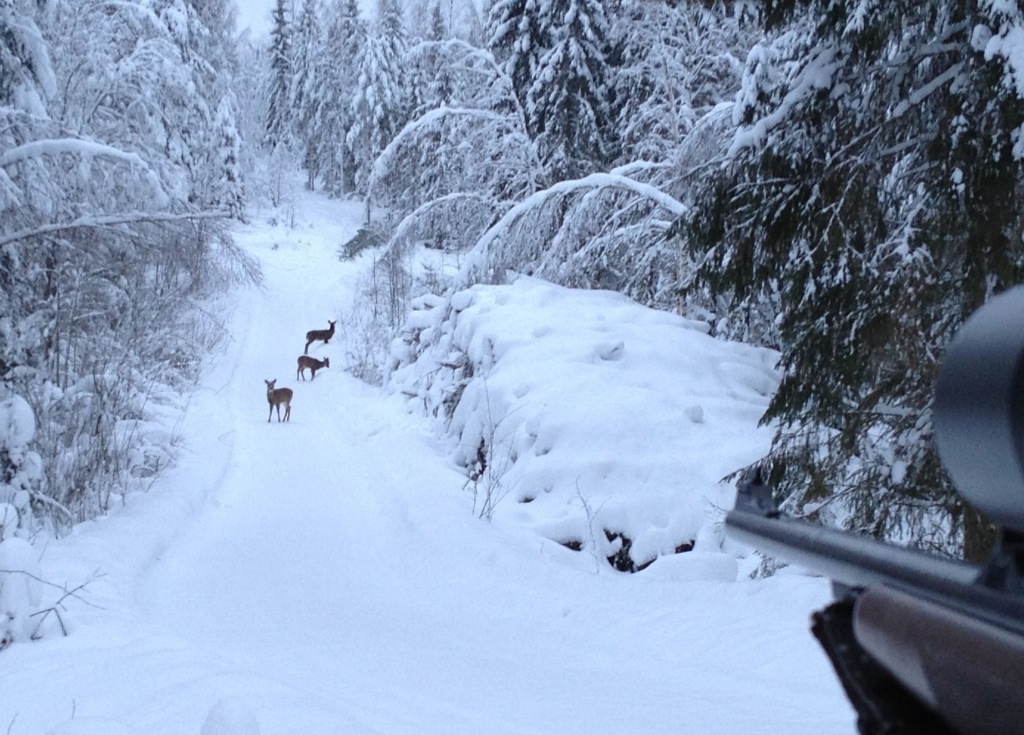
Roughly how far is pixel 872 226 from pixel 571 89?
1550 cm

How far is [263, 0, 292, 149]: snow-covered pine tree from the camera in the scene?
57.5m

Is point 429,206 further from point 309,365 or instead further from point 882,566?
point 882,566

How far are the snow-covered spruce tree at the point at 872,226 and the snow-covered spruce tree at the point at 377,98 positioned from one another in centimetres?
4271

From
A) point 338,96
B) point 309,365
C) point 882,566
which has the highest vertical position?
point 338,96

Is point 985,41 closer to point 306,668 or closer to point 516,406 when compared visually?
point 306,668

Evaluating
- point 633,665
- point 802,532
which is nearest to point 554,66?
point 633,665

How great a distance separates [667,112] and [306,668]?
14761mm

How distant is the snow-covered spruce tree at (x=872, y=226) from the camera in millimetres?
4507

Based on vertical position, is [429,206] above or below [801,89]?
below

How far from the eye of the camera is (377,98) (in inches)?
1861

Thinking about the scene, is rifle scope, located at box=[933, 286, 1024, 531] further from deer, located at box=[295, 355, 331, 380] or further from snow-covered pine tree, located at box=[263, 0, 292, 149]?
snow-covered pine tree, located at box=[263, 0, 292, 149]

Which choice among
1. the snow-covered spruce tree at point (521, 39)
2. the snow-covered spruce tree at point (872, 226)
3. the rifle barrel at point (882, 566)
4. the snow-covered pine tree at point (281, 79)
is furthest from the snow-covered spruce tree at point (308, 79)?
the rifle barrel at point (882, 566)

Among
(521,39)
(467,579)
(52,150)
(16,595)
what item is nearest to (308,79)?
(521,39)

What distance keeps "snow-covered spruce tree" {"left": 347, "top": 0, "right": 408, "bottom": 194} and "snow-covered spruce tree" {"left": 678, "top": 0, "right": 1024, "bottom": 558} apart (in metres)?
42.7
